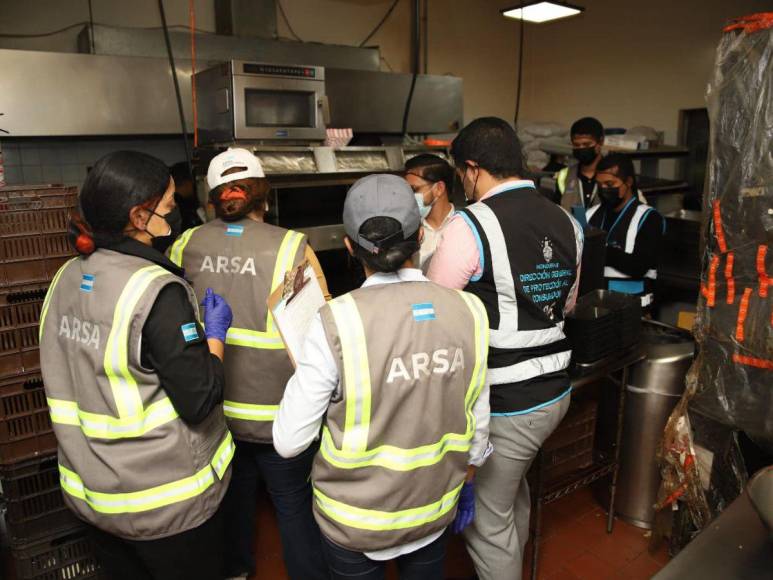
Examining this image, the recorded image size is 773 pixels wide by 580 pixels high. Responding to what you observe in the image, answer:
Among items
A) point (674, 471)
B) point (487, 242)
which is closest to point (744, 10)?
point (674, 471)

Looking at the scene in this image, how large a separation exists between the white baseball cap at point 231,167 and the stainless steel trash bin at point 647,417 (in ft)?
6.27

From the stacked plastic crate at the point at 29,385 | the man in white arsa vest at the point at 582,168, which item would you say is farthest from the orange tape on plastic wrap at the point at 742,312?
the stacked plastic crate at the point at 29,385

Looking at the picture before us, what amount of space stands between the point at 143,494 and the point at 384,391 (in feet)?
A: 2.19

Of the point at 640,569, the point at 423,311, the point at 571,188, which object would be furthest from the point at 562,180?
the point at 423,311

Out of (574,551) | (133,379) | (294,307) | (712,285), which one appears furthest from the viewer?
(574,551)

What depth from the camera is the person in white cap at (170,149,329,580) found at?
195 cm

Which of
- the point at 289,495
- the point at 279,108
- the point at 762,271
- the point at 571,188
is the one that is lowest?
the point at 289,495

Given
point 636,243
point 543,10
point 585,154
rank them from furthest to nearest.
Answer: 1. point 543,10
2. point 585,154
3. point 636,243

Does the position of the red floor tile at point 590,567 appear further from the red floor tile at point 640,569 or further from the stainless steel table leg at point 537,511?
the stainless steel table leg at point 537,511

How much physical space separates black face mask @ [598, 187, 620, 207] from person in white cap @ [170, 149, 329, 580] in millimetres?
1874

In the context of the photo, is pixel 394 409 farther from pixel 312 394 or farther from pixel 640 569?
pixel 640 569

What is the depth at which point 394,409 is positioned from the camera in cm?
136

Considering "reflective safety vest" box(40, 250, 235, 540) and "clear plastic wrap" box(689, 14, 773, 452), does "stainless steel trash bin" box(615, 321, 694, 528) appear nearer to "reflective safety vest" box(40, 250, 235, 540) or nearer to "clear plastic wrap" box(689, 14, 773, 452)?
"clear plastic wrap" box(689, 14, 773, 452)

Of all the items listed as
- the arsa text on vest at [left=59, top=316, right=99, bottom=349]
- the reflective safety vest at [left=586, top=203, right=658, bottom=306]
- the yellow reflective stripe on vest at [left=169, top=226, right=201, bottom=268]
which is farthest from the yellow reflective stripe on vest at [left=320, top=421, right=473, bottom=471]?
the reflective safety vest at [left=586, top=203, right=658, bottom=306]
